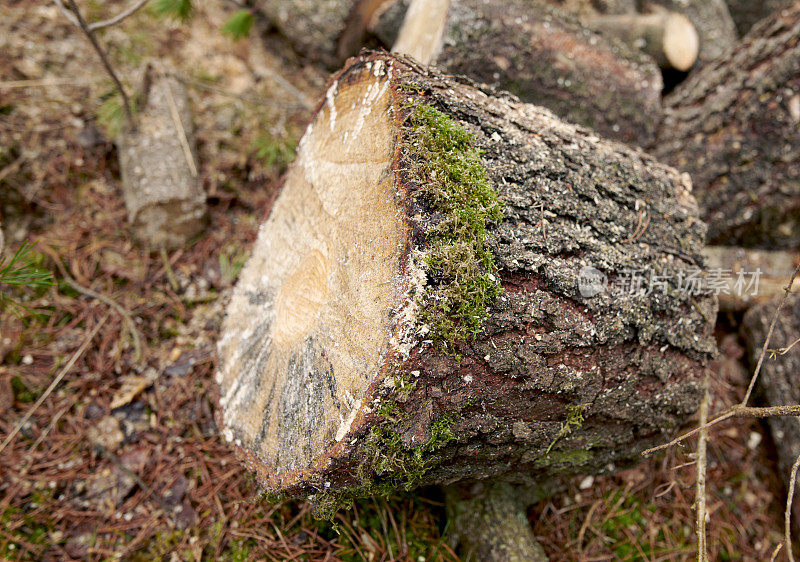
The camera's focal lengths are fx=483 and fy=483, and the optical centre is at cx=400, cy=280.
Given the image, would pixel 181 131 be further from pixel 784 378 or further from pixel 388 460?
pixel 784 378

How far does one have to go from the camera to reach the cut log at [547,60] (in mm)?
2062

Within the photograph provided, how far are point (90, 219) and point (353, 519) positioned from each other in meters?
1.89

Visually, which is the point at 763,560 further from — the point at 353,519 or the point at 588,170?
the point at 588,170

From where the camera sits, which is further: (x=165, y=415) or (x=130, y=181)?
(x=130, y=181)

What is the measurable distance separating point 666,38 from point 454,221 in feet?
7.39

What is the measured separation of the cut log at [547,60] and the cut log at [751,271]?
0.71 metres

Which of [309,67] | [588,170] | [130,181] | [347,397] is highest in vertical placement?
[588,170]

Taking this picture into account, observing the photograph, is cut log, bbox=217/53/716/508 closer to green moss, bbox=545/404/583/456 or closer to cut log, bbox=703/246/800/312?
green moss, bbox=545/404/583/456

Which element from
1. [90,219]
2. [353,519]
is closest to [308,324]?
[353,519]

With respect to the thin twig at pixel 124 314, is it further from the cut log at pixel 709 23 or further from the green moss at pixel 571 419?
the cut log at pixel 709 23

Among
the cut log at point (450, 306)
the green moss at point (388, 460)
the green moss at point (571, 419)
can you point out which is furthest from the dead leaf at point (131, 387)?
the green moss at point (571, 419)

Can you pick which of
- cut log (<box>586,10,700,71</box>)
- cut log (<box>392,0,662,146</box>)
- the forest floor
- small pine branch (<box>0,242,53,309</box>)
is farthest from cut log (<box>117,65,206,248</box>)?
cut log (<box>586,10,700,71</box>)

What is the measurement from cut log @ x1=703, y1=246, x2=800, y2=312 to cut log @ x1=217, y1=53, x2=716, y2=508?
92cm

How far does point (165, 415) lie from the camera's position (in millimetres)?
2035
